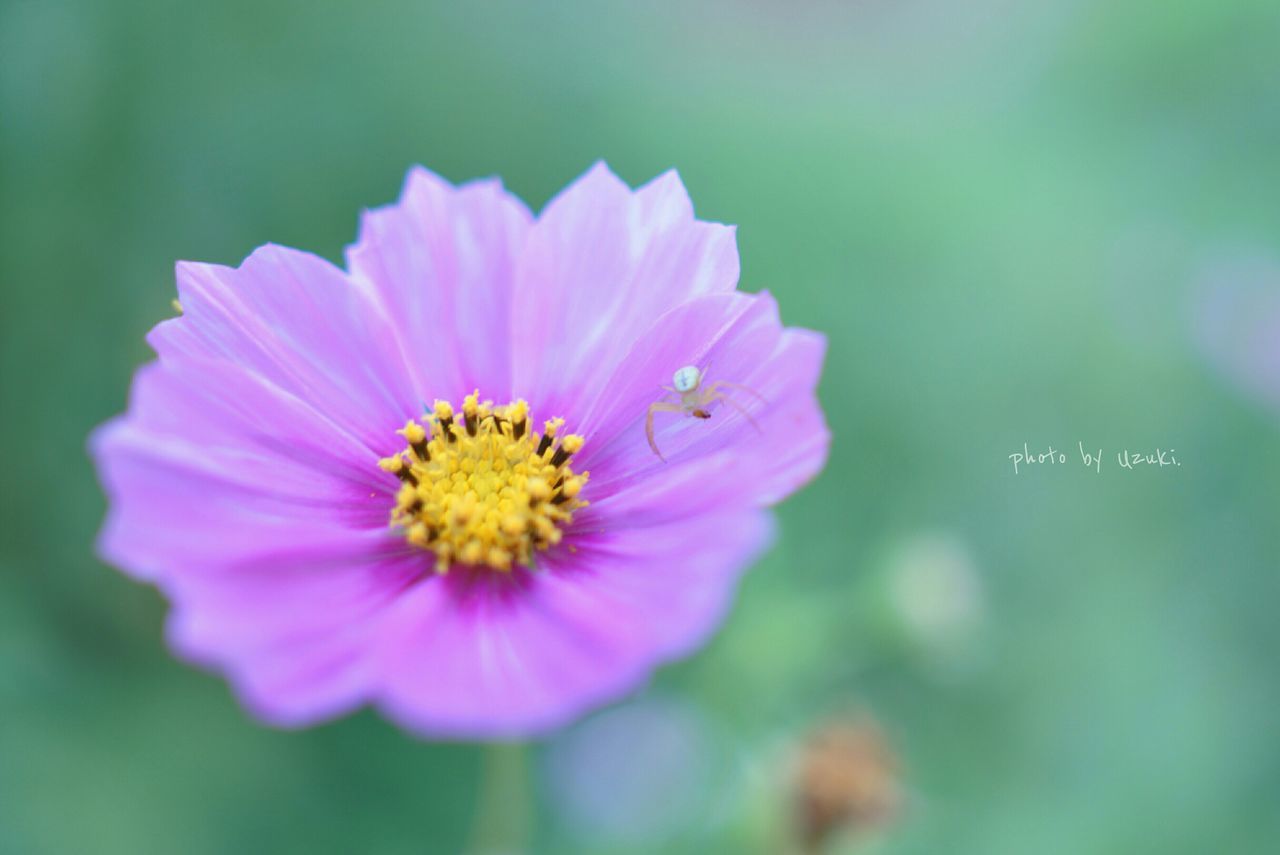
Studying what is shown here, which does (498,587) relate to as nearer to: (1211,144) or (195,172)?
(195,172)

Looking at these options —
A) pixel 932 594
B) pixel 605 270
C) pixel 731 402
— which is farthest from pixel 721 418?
pixel 932 594

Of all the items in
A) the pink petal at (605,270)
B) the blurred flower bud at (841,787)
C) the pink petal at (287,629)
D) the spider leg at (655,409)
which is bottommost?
the pink petal at (287,629)

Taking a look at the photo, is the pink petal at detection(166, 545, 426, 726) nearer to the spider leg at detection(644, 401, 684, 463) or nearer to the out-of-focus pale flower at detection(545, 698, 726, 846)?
the spider leg at detection(644, 401, 684, 463)

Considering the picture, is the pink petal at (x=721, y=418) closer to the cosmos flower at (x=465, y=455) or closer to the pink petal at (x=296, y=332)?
the cosmos flower at (x=465, y=455)

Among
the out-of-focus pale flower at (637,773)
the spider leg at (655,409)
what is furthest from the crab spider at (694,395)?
the out-of-focus pale flower at (637,773)

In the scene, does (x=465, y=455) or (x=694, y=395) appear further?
(x=465, y=455)

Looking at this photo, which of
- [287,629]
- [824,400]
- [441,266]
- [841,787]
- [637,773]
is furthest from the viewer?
[824,400]

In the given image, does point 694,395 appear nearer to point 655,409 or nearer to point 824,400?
point 655,409
